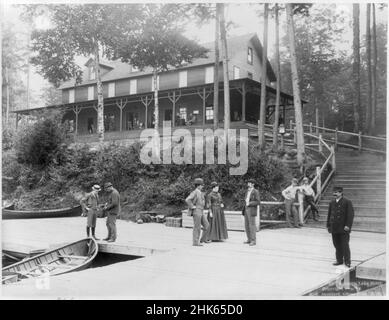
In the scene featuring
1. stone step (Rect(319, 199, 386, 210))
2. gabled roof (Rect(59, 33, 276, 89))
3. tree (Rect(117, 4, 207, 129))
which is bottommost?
stone step (Rect(319, 199, 386, 210))

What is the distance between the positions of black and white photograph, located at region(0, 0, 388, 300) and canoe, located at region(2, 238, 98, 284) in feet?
0.13

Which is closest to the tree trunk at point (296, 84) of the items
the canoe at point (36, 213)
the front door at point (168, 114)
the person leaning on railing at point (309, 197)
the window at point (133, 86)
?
the person leaning on railing at point (309, 197)

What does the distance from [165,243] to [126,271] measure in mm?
3616

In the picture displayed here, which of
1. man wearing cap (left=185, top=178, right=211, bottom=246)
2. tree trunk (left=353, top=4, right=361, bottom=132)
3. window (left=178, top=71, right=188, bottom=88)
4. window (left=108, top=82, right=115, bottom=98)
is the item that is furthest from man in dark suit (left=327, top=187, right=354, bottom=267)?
window (left=108, top=82, right=115, bottom=98)

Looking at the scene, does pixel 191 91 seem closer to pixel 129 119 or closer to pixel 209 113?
pixel 209 113

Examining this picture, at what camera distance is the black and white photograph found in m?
7.21

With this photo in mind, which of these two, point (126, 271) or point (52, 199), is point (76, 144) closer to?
point (52, 199)

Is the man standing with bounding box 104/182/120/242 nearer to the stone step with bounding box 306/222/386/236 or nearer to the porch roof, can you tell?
the stone step with bounding box 306/222/386/236

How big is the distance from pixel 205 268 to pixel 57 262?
159 inches

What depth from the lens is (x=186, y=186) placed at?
1889 centimetres

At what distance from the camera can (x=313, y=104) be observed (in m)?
49.3

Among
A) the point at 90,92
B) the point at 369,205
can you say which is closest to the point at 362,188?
the point at 369,205

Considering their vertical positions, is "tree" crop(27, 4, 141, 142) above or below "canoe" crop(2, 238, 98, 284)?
above

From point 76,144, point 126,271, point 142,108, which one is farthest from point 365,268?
point 142,108
